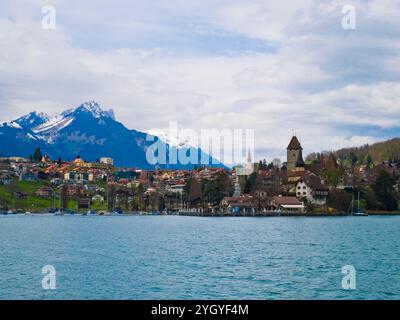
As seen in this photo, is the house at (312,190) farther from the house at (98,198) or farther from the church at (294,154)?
the house at (98,198)

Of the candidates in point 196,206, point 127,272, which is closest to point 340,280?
point 127,272

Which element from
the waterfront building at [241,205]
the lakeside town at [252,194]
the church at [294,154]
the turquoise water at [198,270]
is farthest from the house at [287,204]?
A: the turquoise water at [198,270]

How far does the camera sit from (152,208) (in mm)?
177750

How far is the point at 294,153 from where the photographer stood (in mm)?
176625

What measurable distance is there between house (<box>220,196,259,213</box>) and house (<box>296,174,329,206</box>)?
39.4 ft

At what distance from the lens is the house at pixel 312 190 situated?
14950cm

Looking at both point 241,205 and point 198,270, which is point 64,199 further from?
point 198,270

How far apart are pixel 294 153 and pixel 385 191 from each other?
3223cm

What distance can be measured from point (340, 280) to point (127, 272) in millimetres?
12018

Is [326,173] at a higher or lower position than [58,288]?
higher

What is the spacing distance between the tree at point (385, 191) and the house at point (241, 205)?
3235 centimetres

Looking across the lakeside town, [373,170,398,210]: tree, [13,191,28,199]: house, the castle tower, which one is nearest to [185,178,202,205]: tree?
the lakeside town
